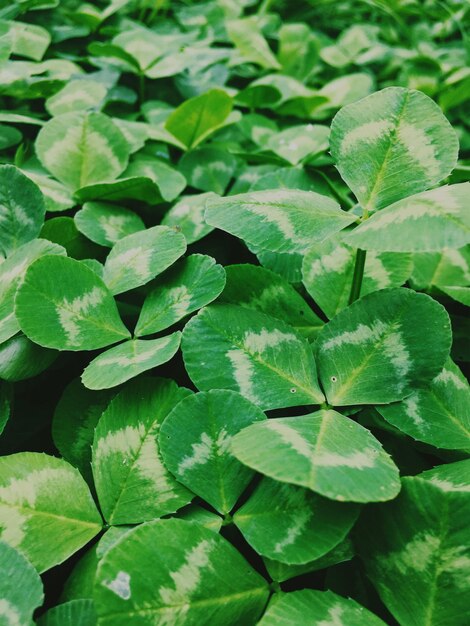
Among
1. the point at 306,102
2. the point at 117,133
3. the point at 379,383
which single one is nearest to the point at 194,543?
the point at 379,383

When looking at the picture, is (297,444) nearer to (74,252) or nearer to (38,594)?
(38,594)

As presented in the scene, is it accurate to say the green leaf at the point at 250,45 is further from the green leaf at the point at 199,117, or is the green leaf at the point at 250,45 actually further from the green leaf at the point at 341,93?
the green leaf at the point at 199,117

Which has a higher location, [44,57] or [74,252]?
[44,57]

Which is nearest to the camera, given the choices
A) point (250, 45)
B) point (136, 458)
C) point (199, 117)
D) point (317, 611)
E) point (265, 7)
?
point (317, 611)

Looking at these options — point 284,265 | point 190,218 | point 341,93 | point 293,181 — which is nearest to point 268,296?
point 284,265

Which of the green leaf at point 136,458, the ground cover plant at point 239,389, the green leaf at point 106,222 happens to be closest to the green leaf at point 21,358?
the ground cover plant at point 239,389

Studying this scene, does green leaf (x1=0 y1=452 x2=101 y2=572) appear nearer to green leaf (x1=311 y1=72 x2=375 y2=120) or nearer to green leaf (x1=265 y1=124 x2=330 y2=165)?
green leaf (x1=265 y1=124 x2=330 y2=165)

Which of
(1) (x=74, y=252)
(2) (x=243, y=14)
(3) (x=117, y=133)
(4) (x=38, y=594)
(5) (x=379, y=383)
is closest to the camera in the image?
(4) (x=38, y=594)

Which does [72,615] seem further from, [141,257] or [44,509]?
[141,257]
